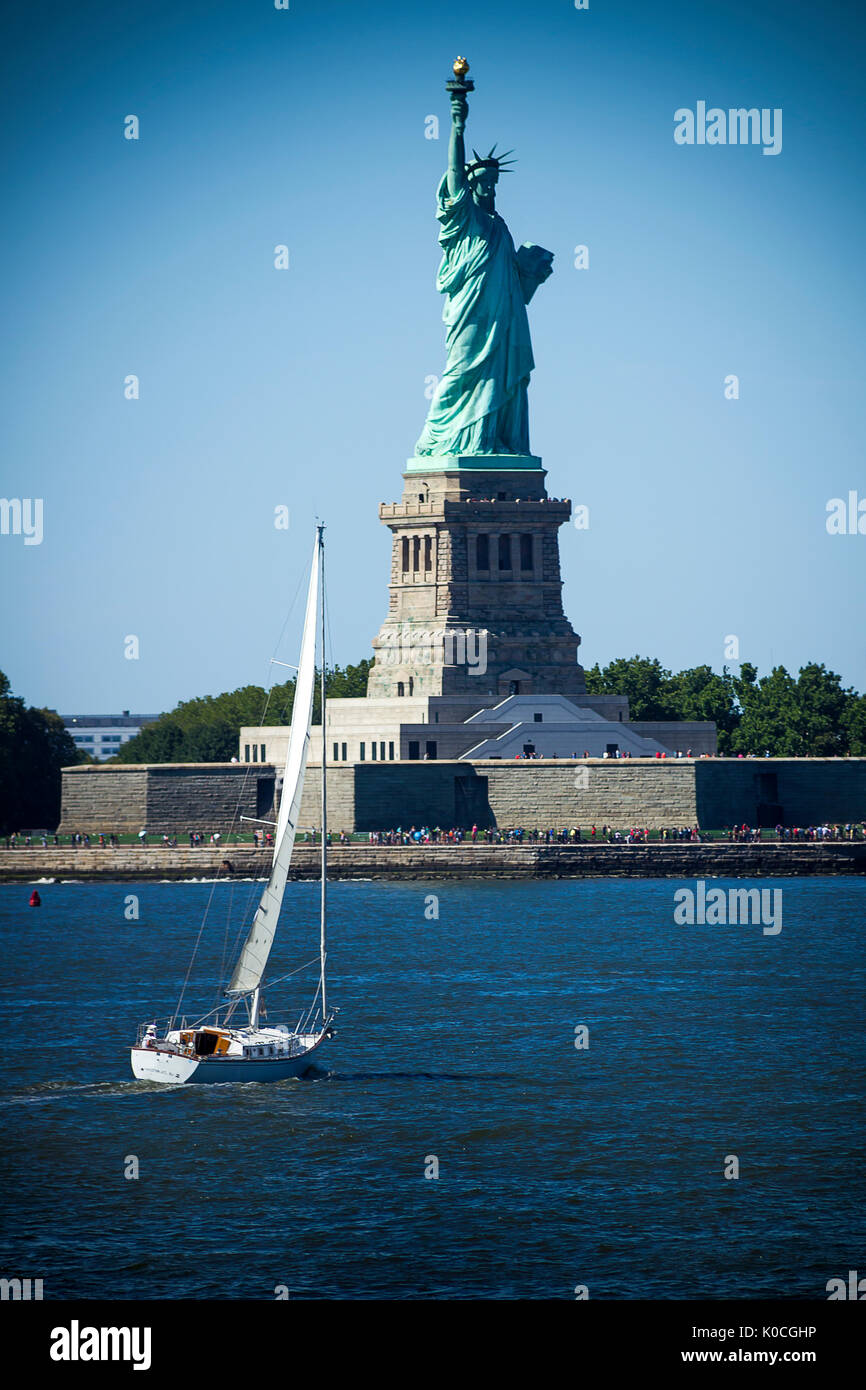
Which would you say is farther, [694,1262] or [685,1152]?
[685,1152]

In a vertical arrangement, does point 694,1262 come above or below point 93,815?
below

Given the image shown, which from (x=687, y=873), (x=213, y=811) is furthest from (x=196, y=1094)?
(x=213, y=811)

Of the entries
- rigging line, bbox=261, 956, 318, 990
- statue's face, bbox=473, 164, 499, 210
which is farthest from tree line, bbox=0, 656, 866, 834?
rigging line, bbox=261, 956, 318, 990

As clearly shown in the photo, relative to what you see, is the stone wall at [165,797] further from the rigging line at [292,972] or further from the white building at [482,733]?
the rigging line at [292,972]

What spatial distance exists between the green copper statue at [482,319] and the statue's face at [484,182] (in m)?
0.04

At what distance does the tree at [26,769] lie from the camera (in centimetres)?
11038

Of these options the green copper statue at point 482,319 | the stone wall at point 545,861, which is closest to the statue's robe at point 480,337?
the green copper statue at point 482,319

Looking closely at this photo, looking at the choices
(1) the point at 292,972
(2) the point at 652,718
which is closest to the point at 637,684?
(2) the point at 652,718

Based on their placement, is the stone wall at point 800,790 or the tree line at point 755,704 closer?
the stone wall at point 800,790

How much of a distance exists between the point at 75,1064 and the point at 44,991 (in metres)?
12.4

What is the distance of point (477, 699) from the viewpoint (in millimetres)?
98688

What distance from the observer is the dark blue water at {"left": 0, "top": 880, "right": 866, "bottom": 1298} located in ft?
113

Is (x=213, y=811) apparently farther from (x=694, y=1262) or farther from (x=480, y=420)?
(x=694, y=1262)
